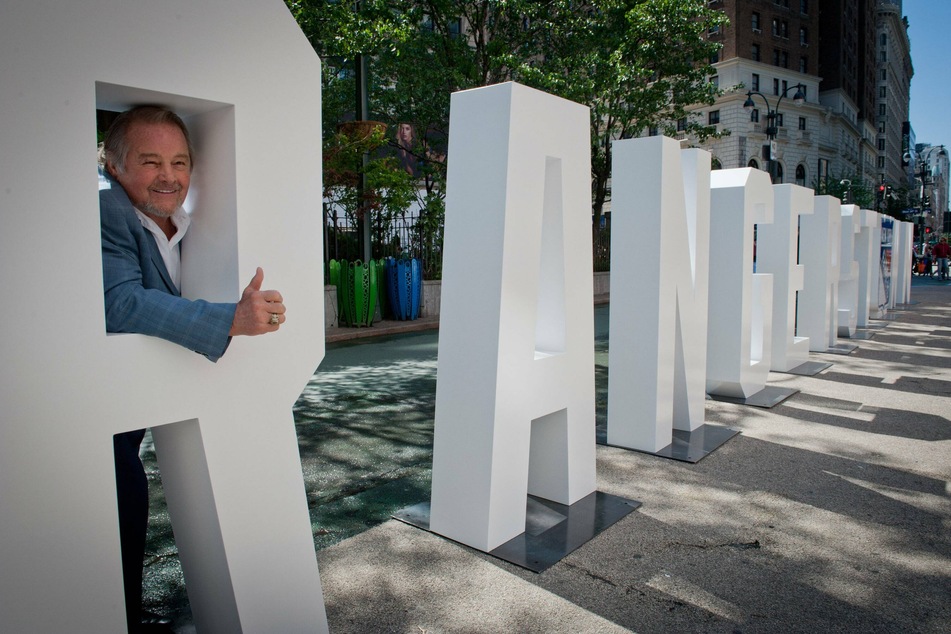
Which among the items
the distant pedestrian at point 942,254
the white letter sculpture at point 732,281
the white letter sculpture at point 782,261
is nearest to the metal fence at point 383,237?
the white letter sculpture at point 782,261

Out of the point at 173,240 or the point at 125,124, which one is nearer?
the point at 125,124

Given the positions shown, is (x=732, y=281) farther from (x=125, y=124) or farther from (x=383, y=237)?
(x=383, y=237)

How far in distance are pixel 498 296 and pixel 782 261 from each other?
529 centimetres

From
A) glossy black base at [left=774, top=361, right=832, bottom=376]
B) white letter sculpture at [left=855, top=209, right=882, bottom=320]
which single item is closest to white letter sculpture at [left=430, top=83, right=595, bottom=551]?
glossy black base at [left=774, top=361, right=832, bottom=376]

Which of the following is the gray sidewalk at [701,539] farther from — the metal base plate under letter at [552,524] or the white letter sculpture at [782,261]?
the white letter sculpture at [782,261]

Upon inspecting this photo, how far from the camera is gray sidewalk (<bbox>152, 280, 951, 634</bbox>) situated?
261cm

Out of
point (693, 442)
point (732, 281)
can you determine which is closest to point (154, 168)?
point (693, 442)

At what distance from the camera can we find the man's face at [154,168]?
2010mm

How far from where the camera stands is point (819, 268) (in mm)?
8812

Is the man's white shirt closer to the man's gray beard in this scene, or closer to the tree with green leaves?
the man's gray beard

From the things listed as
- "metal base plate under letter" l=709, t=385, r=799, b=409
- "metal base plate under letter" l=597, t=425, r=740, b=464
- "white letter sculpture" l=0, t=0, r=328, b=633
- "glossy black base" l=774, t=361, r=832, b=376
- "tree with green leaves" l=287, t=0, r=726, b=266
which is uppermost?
"tree with green leaves" l=287, t=0, r=726, b=266

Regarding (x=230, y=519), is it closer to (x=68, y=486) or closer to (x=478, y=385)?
(x=68, y=486)

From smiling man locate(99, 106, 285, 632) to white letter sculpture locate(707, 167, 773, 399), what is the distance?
484 centimetres

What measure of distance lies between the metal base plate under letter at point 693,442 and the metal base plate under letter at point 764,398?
38.0 inches
